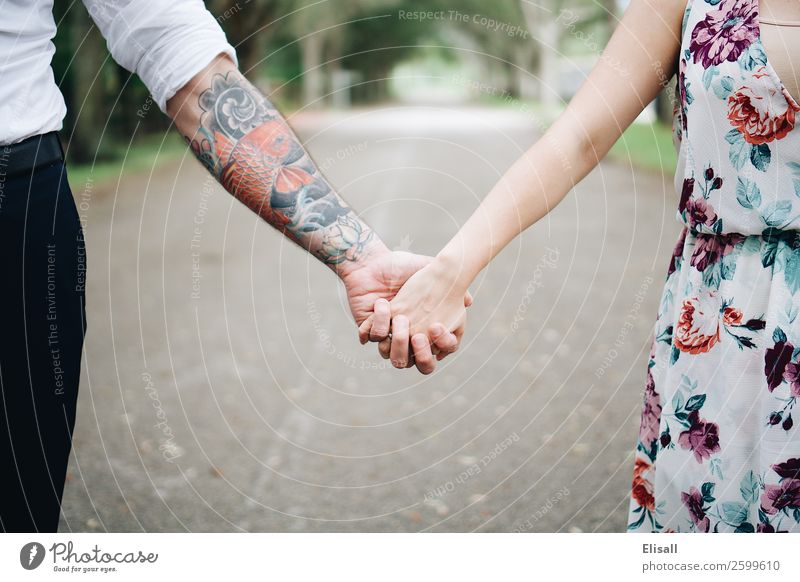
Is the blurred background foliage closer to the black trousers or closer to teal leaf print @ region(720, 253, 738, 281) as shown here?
teal leaf print @ region(720, 253, 738, 281)

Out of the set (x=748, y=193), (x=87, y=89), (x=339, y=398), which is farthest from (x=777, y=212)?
(x=87, y=89)

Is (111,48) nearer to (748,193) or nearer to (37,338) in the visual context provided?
(37,338)

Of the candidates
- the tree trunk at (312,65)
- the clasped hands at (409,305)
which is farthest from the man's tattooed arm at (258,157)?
the tree trunk at (312,65)

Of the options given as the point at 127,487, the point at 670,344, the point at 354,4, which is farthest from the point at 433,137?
the point at 670,344

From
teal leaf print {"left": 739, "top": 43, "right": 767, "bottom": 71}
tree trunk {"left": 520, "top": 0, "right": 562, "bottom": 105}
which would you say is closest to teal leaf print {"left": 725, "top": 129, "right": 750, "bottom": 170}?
teal leaf print {"left": 739, "top": 43, "right": 767, "bottom": 71}

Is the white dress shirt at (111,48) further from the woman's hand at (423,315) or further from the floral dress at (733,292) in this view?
the floral dress at (733,292)

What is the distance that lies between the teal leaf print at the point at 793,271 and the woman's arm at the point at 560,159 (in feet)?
1.46

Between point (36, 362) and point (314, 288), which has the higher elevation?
point (36, 362)

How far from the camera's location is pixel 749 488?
5.44 feet

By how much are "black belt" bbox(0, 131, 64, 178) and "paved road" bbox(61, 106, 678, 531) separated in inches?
85.2

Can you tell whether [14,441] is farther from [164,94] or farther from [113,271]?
[113,271]

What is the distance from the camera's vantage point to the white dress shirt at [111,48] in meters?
1.63

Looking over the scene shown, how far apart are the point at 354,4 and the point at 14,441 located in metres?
31.6

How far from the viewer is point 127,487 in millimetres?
3781
